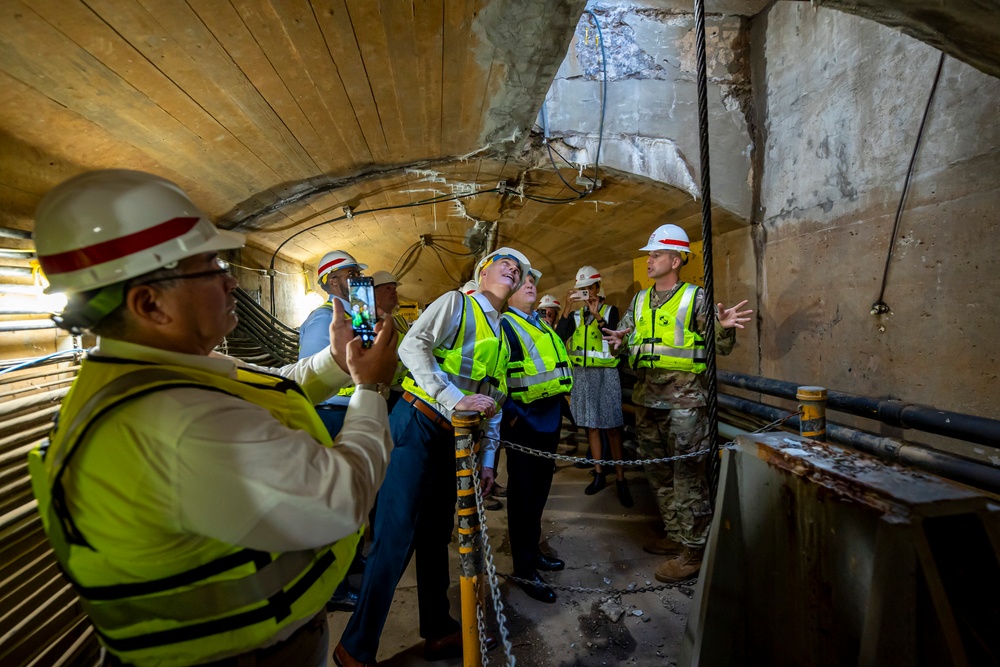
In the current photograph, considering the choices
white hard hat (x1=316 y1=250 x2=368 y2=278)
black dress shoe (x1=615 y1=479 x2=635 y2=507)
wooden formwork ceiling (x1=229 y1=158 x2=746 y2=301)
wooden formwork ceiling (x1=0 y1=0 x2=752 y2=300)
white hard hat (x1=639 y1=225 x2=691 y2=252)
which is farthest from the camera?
wooden formwork ceiling (x1=229 y1=158 x2=746 y2=301)

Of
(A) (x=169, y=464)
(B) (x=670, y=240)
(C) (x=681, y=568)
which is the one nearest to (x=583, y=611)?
(C) (x=681, y=568)

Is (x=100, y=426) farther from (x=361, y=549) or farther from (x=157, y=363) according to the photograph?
(x=361, y=549)

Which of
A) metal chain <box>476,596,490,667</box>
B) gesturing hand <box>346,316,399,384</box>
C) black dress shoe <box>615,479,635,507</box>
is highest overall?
gesturing hand <box>346,316,399,384</box>

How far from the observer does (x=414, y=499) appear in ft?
7.27

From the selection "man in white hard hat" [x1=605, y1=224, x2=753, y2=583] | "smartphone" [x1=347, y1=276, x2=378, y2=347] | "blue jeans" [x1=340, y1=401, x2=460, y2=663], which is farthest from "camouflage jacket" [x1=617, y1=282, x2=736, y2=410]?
"smartphone" [x1=347, y1=276, x2=378, y2=347]

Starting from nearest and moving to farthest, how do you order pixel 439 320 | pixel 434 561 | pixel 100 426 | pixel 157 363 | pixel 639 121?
pixel 100 426, pixel 157 363, pixel 434 561, pixel 439 320, pixel 639 121

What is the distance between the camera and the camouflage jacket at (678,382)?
3285mm

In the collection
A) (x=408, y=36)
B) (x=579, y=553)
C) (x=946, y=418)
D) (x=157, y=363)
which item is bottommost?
(x=579, y=553)

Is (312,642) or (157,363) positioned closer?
(157,363)

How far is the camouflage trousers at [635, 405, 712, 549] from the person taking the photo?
10.3 ft

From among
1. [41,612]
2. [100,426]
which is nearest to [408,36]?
[100,426]

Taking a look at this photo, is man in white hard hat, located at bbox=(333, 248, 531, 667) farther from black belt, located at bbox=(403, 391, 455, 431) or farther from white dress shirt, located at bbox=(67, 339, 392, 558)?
white dress shirt, located at bbox=(67, 339, 392, 558)

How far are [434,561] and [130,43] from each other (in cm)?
284

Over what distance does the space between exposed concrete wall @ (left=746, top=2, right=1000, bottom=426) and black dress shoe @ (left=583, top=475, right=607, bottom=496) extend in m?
1.85
